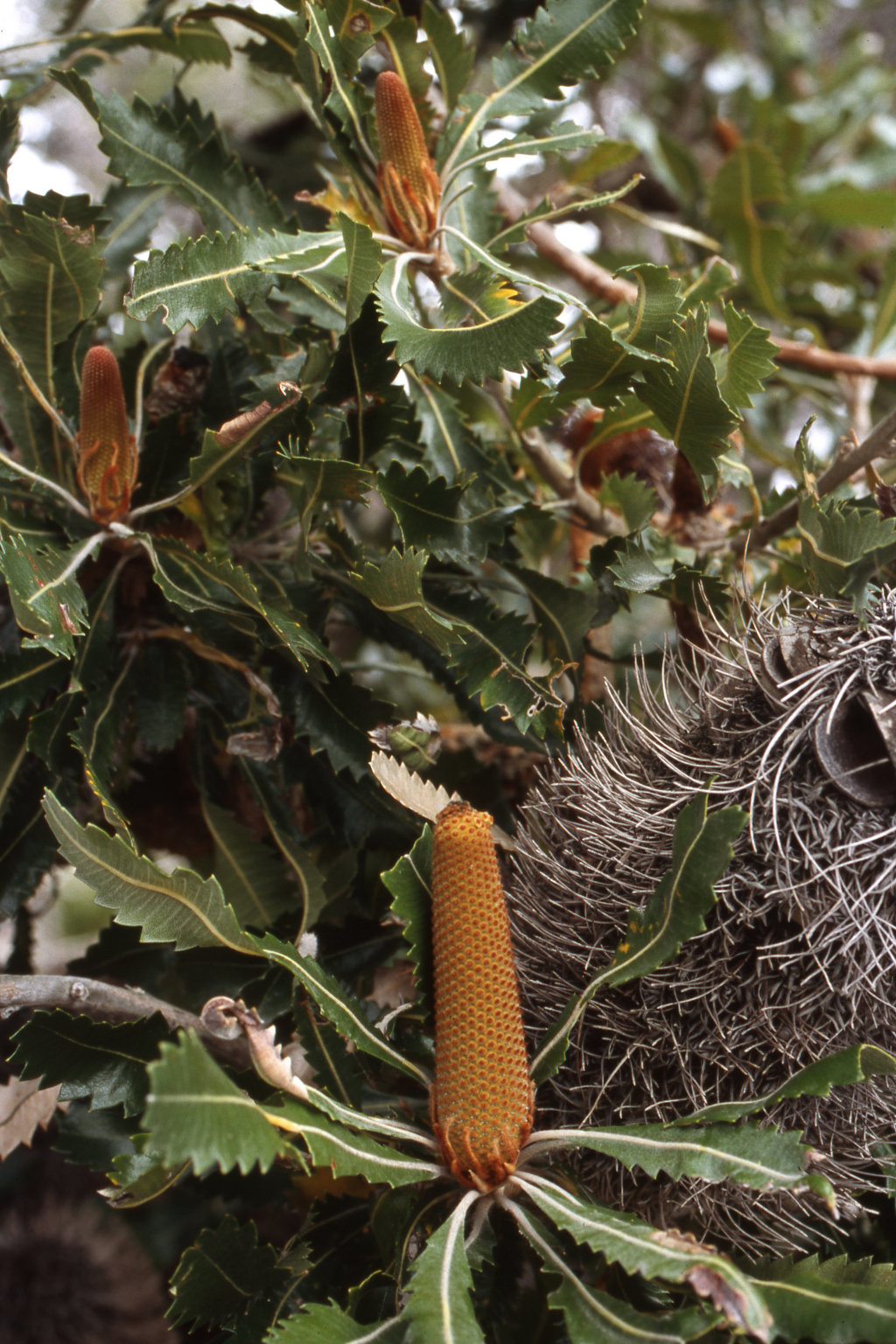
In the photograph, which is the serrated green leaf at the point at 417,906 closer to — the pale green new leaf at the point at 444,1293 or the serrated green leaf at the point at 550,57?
the pale green new leaf at the point at 444,1293

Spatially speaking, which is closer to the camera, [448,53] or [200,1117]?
[200,1117]

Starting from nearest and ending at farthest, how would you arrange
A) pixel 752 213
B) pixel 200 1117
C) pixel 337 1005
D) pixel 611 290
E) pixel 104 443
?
pixel 200 1117 < pixel 337 1005 < pixel 104 443 < pixel 611 290 < pixel 752 213

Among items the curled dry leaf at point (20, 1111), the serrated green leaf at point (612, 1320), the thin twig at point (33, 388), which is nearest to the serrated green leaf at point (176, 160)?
the thin twig at point (33, 388)

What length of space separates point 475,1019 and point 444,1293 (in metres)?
0.16

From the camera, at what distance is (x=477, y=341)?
30.3 inches

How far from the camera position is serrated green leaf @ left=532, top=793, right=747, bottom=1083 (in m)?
0.60

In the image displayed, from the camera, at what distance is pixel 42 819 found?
932 millimetres

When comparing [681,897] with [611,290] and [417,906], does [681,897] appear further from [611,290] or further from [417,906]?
[611,290]

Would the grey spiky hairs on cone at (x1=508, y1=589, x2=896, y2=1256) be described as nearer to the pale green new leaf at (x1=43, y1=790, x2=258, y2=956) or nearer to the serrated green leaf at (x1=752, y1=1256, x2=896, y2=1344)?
the serrated green leaf at (x1=752, y1=1256, x2=896, y2=1344)

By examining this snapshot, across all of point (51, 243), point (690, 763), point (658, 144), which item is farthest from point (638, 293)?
point (658, 144)

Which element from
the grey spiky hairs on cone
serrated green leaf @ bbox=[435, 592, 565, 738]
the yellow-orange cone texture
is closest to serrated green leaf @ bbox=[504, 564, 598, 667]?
serrated green leaf @ bbox=[435, 592, 565, 738]

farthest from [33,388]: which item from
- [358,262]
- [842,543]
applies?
[842,543]

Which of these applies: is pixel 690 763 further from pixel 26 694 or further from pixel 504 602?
pixel 504 602

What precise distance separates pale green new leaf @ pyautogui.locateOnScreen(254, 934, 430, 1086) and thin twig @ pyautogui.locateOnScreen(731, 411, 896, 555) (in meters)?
0.49
